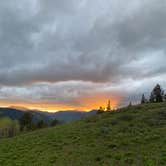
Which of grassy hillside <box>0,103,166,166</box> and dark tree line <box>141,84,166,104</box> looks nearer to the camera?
grassy hillside <box>0,103,166,166</box>

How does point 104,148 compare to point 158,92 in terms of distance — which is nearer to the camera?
point 104,148

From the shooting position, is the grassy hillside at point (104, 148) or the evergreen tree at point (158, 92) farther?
the evergreen tree at point (158, 92)

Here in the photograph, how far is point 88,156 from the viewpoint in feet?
56.2

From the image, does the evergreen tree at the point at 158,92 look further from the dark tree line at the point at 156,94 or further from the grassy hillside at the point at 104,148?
the grassy hillside at the point at 104,148

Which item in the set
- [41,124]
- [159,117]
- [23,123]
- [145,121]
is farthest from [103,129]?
[23,123]

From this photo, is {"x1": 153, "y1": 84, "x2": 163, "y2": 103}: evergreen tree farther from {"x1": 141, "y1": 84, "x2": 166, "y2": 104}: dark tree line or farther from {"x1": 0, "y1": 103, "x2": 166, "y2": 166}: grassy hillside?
{"x1": 0, "y1": 103, "x2": 166, "y2": 166}: grassy hillside

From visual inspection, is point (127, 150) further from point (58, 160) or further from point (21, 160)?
point (21, 160)

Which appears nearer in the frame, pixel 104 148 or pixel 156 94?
pixel 104 148

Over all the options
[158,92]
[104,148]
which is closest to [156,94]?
[158,92]

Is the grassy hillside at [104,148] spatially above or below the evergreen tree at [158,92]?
below

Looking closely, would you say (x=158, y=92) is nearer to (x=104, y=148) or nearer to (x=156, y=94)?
(x=156, y=94)

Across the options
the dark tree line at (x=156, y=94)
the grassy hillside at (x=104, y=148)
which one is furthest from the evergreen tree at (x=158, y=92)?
the grassy hillside at (x=104, y=148)

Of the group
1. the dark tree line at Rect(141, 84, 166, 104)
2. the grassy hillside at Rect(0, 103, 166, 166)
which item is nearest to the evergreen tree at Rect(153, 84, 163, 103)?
the dark tree line at Rect(141, 84, 166, 104)

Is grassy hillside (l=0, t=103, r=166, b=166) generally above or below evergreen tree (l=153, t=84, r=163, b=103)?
below
